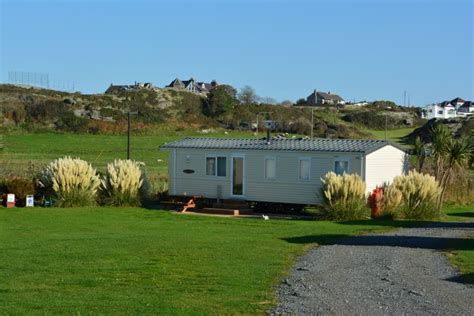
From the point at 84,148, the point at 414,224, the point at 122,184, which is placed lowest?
the point at 414,224

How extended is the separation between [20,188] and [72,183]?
2052 mm

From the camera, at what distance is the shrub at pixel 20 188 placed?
29.8 m

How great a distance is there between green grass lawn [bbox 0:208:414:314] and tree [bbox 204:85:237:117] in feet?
187

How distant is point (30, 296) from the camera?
11.4 meters

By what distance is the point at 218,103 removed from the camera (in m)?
83.4

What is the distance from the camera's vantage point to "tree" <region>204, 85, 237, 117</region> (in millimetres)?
82812

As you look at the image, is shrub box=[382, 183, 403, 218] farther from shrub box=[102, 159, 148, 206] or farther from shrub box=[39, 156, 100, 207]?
shrub box=[39, 156, 100, 207]

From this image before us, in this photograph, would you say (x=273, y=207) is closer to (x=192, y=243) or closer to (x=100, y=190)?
(x=100, y=190)

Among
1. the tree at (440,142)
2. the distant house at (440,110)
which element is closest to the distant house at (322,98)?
the distant house at (440,110)

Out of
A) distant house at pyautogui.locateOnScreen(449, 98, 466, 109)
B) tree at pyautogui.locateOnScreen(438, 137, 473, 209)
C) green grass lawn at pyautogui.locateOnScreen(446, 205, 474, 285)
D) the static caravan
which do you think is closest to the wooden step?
the static caravan

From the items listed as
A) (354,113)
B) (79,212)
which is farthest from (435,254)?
(354,113)

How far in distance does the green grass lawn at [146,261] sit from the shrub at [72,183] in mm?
3541

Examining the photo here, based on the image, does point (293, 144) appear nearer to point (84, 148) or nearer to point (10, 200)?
point (10, 200)

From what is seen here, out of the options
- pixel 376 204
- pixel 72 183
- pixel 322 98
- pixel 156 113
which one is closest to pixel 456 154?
pixel 376 204
